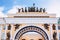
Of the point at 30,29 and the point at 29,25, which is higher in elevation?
the point at 29,25

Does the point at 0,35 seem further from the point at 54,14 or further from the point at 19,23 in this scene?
the point at 54,14

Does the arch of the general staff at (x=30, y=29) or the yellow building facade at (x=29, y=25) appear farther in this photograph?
the arch of the general staff at (x=30, y=29)

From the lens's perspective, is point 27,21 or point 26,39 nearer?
point 27,21

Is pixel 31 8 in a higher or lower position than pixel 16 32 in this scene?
higher

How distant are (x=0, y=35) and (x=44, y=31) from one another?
17.5 ft

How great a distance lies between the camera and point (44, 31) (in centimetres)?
1983

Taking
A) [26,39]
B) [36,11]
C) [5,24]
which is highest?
[36,11]

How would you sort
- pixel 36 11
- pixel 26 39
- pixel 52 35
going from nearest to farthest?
pixel 52 35
pixel 36 11
pixel 26 39

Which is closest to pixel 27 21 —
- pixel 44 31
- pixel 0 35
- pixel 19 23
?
pixel 19 23

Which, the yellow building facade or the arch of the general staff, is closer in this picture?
the yellow building facade

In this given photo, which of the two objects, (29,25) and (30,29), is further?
(30,29)

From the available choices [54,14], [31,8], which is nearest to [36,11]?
[31,8]

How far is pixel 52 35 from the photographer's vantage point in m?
19.5

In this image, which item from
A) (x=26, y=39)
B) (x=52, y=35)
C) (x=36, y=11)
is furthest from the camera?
(x=26, y=39)
